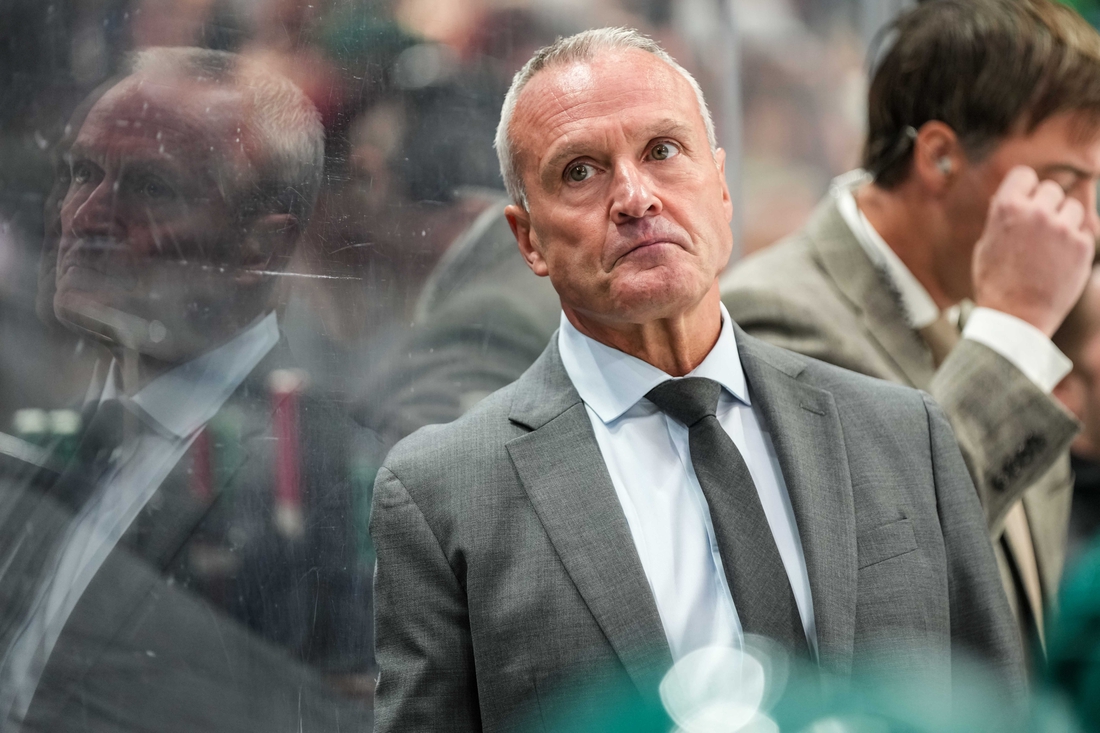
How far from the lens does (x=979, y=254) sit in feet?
5.95

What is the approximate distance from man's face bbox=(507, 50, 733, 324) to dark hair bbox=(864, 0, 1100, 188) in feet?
2.68

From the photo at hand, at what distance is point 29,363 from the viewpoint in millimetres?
1179

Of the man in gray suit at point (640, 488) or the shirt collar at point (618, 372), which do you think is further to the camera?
the shirt collar at point (618, 372)

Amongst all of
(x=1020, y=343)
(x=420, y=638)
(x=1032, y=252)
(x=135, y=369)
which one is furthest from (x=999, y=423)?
(x=135, y=369)

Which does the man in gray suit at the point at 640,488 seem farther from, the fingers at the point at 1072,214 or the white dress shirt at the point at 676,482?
the fingers at the point at 1072,214

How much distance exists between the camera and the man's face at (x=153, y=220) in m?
1.22

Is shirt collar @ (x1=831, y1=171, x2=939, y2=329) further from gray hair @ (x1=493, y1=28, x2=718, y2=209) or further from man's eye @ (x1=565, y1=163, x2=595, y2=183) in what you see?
man's eye @ (x1=565, y1=163, x2=595, y2=183)

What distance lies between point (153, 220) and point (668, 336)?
2.01 ft

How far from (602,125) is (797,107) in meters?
1.57

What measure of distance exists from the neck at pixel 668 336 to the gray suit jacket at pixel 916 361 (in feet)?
1.45

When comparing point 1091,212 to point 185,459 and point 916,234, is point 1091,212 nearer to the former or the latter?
point 916,234

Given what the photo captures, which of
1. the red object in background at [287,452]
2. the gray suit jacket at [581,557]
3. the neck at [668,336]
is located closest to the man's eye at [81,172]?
the red object in background at [287,452]

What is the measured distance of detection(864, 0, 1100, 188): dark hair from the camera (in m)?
1.83

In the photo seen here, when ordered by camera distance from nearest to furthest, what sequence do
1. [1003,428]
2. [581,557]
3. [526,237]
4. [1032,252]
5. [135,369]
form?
1. [581,557]
2. [135,369]
3. [526,237]
4. [1003,428]
5. [1032,252]
